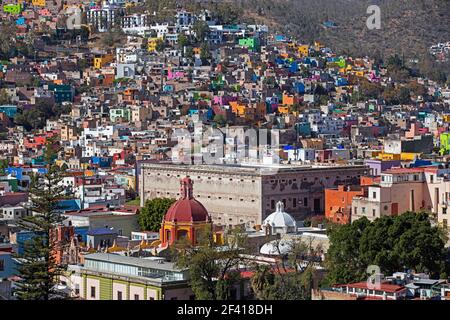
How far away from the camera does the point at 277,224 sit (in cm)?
2284

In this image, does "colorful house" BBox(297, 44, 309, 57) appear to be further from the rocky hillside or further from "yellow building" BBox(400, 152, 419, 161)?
"yellow building" BBox(400, 152, 419, 161)

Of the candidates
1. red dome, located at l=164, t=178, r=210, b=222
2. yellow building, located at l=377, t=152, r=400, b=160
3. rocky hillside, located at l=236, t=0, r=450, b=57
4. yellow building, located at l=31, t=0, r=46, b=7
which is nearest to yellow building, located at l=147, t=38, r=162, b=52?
yellow building, located at l=31, t=0, r=46, b=7

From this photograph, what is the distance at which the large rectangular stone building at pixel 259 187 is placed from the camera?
28.9 metres

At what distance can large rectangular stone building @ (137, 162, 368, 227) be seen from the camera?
28.9m

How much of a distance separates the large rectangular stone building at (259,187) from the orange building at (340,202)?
1184mm

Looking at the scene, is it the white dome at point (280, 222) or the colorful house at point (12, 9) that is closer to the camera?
the white dome at point (280, 222)

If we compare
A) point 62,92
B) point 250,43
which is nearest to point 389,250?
point 62,92

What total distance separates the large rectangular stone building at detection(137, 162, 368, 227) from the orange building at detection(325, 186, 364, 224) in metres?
1.18

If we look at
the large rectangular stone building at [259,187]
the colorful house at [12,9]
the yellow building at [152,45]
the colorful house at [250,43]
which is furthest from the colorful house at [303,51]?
the large rectangular stone building at [259,187]

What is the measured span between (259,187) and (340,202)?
2075 mm

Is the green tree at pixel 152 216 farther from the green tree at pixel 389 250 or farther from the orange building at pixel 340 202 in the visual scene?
the green tree at pixel 389 250

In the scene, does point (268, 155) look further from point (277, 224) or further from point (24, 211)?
point (277, 224)

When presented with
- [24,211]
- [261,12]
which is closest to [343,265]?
[24,211]
